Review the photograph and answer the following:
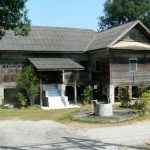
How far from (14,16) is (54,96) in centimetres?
1666

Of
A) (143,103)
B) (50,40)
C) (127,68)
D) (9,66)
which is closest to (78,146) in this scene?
(143,103)

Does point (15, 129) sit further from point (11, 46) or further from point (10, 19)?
point (11, 46)

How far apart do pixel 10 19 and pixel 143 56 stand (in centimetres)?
2042

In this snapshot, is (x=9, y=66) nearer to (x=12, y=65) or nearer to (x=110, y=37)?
(x=12, y=65)

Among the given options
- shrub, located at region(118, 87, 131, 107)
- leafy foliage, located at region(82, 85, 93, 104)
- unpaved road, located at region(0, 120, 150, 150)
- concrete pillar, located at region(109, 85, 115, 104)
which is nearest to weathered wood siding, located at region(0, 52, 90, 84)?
leafy foliage, located at region(82, 85, 93, 104)

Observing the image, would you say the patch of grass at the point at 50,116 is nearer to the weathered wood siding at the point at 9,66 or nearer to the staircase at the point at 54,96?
the staircase at the point at 54,96

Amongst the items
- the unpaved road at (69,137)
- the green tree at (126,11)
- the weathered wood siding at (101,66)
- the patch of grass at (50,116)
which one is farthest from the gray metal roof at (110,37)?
the green tree at (126,11)

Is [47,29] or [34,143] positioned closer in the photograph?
[34,143]

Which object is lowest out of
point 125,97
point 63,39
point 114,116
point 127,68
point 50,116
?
point 50,116

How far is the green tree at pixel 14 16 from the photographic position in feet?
41.4

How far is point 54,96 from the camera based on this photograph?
2925 centimetres

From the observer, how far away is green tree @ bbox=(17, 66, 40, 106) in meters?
27.6

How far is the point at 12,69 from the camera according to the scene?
97.9ft

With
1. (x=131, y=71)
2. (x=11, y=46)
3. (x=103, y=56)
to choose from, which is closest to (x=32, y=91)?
(x=11, y=46)
